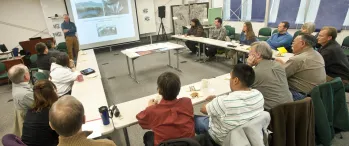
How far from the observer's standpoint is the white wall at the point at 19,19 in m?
6.40

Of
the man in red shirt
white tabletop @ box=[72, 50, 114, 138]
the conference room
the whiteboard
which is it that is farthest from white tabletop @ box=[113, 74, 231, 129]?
the whiteboard

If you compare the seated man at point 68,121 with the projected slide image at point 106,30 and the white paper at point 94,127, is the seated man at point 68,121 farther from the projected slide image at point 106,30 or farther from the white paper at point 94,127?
the projected slide image at point 106,30

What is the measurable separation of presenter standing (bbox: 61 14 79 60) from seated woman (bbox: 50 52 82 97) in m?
3.96

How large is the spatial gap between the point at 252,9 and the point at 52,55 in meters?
6.40

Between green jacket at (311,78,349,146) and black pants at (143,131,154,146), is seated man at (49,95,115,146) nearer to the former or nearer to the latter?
black pants at (143,131,154,146)

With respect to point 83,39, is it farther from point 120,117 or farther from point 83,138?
point 83,138

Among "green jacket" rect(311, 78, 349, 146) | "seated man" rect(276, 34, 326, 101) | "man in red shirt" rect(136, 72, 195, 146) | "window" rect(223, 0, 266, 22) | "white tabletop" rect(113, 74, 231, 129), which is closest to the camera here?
"man in red shirt" rect(136, 72, 195, 146)

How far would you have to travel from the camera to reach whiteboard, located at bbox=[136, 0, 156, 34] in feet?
26.1

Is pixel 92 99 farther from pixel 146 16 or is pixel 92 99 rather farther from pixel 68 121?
pixel 146 16

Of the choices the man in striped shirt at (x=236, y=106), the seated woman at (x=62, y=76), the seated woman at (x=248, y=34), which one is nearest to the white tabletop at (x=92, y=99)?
the seated woman at (x=62, y=76)

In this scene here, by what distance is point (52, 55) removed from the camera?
3.64 metres

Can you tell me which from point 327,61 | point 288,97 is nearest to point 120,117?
point 288,97

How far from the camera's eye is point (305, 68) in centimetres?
227

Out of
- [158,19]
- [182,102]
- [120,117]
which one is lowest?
[120,117]
